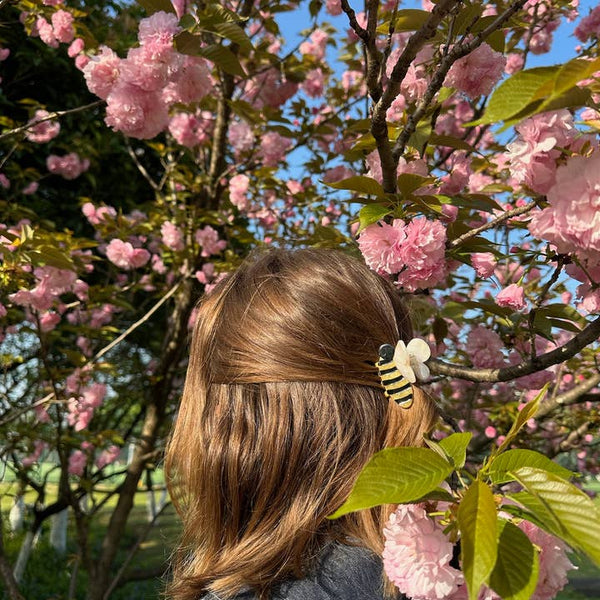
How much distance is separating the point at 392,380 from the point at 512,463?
32cm

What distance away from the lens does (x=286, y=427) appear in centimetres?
96

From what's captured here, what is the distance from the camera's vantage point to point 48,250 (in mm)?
1798

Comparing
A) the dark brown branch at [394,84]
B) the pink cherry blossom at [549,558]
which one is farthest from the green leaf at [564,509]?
the dark brown branch at [394,84]

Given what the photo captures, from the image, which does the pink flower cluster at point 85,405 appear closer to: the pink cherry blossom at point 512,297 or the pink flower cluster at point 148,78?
the pink flower cluster at point 148,78

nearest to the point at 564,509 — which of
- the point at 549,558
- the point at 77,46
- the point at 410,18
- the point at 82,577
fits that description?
the point at 549,558

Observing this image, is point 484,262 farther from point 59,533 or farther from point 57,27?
point 59,533

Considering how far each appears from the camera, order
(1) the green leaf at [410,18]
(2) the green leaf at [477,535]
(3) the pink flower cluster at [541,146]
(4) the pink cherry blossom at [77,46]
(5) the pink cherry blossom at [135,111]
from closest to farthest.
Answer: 1. (2) the green leaf at [477,535]
2. (3) the pink flower cluster at [541,146]
3. (1) the green leaf at [410,18]
4. (5) the pink cherry blossom at [135,111]
5. (4) the pink cherry blossom at [77,46]

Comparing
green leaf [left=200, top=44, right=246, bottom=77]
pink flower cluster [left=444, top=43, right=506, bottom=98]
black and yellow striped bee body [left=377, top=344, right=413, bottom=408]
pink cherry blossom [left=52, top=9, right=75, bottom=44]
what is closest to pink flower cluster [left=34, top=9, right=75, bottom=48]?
pink cherry blossom [left=52, top=9, right=75, bottom=44]

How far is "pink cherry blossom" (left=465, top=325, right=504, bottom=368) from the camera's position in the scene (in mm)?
1938

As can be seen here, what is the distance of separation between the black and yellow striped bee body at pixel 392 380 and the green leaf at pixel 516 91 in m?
0.43

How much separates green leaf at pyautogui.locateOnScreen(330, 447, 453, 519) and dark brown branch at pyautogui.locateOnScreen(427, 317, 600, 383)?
487mm

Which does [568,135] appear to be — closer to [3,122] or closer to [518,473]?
[518,473]

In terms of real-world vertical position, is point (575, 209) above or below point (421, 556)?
above

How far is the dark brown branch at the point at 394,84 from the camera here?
0.99 meters
